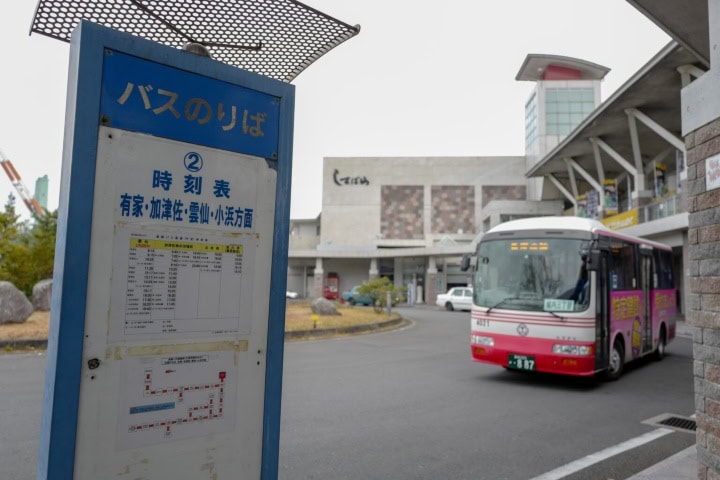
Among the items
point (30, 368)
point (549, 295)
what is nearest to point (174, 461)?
point (549, 295)

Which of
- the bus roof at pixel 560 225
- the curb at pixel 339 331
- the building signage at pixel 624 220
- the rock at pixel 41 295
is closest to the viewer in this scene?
the bus roof at pixel 560 225

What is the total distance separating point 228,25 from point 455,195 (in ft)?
162

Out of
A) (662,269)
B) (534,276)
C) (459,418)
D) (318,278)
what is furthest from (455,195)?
(459,418)

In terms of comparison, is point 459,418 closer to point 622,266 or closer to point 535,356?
point 535,356

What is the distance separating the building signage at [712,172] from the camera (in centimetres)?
319

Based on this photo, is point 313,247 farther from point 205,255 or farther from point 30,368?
point 205,255

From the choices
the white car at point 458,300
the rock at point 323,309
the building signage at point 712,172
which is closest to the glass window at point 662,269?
the building signage at point 712,172

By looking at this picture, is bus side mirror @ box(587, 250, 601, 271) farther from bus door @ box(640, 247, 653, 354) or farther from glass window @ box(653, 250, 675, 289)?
glass window @ box(653, 250, 675, 289)

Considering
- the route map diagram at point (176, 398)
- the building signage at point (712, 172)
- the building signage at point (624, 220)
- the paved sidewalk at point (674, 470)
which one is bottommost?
the paved sidewalk at point (674, 470)

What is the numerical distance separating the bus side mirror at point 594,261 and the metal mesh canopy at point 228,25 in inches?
261

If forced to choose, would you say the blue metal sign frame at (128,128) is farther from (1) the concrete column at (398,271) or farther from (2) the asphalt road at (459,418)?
(1) the concrete column at (398,271)

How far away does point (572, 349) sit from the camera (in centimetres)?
802

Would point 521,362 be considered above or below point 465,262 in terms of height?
below

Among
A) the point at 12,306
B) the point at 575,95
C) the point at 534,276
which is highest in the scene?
the point at 575,95
